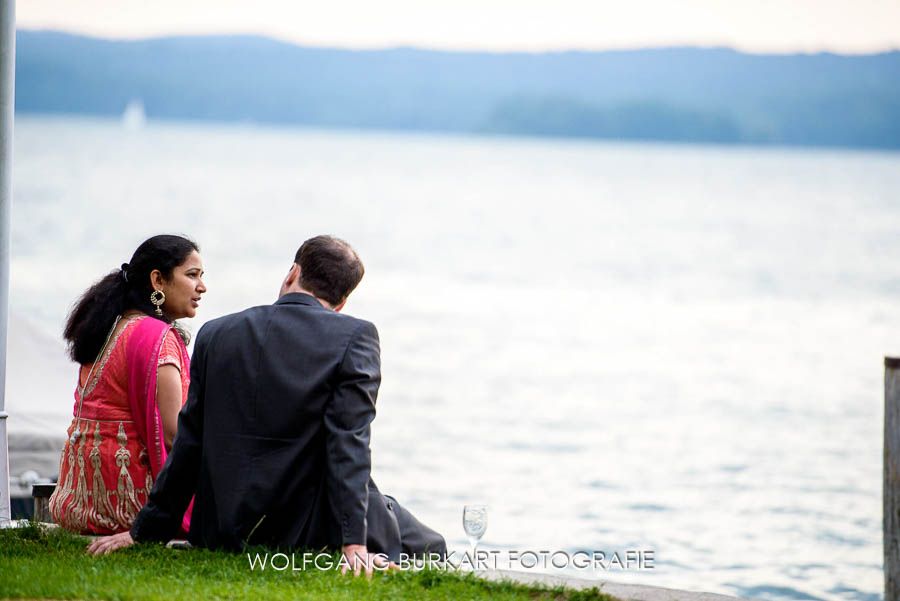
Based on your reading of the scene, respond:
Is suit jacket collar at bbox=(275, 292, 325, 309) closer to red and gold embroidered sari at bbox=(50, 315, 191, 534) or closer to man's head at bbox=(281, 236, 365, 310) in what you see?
man's head at bbox=(281, 236, 365, 310)

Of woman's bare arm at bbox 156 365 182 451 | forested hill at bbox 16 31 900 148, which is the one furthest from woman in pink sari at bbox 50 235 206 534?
forested hill at bbox 16 31 900 148

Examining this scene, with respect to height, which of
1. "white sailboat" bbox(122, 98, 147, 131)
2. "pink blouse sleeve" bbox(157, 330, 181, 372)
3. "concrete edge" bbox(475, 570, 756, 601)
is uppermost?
"white sailboat" bbox(122, 98, 147, 131)

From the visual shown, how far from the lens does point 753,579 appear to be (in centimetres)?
1251

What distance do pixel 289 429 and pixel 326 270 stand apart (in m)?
0.63

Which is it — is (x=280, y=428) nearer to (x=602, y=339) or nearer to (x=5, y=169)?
(x=5, y=169)

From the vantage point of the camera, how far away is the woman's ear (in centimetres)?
533

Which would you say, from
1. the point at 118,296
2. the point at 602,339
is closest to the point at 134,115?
the point at 602,339

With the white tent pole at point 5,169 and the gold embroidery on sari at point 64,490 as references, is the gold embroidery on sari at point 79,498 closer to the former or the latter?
the gold embroidery on sari at point 64,490

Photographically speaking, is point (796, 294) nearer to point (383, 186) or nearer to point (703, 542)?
point (703, 542)

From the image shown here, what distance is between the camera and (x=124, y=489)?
5215mm

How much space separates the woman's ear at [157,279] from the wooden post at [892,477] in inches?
118

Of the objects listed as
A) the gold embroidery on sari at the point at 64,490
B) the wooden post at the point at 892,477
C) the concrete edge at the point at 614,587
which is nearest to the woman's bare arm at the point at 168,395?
the gold embroidery on sari at the point at 64,490

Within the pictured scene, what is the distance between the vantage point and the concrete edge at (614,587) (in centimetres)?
466

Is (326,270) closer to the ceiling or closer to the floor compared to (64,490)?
closer to the ceiling
